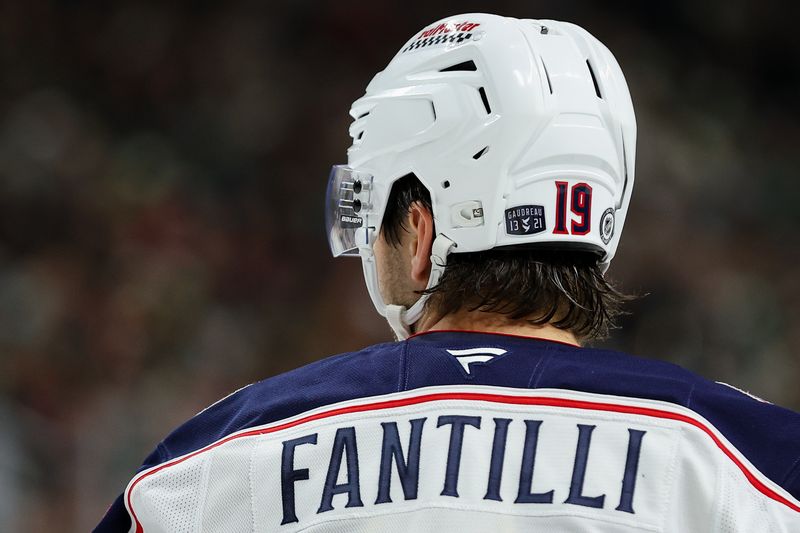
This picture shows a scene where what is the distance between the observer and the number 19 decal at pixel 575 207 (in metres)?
1.54

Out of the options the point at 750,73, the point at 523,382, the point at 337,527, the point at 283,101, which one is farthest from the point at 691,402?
the point at 750,73

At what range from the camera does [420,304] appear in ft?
5.31

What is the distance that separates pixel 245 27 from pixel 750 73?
2754mm

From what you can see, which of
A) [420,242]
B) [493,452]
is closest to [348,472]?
[493,452]

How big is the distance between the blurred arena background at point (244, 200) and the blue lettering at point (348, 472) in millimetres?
3062

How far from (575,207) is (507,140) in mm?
146

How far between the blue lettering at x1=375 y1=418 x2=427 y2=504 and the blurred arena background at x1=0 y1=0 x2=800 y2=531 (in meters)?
3.11

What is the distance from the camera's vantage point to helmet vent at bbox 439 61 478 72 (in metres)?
1.65

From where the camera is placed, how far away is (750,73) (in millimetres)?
5625

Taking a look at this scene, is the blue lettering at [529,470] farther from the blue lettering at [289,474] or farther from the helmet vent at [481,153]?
the helmet vent at [481,153]

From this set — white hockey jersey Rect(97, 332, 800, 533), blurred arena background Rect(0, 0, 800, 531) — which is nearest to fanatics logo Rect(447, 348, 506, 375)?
white hockey jersey Rect(97, 332, 800, 533)

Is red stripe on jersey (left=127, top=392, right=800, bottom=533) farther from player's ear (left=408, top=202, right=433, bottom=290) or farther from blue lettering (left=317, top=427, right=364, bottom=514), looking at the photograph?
player's ear (left=408, top=202, right=433, bottom=290)

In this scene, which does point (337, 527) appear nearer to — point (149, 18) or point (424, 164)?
point (424, 164)

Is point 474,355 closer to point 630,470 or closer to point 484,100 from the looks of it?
point 630,470
